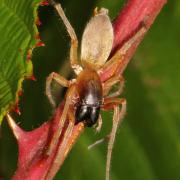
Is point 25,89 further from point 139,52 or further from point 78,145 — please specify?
point 139,52

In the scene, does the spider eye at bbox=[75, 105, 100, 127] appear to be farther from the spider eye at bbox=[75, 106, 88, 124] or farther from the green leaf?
the green leaf

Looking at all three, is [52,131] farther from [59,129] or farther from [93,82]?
[93,82]

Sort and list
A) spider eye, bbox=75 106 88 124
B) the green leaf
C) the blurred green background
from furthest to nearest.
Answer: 1. the blurred green background
2. spider eye, bbox=75 106 88 124
3. the green leaf

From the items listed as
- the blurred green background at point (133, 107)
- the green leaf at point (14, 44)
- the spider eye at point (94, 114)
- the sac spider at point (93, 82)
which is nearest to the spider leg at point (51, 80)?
the sac spider at point (93, 82)

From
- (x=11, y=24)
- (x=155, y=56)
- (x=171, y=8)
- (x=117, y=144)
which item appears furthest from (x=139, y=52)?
(x=11, y=24)

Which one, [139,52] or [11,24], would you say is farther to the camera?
[139,52]

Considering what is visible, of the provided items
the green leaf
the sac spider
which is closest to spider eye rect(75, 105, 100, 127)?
the sac spider
